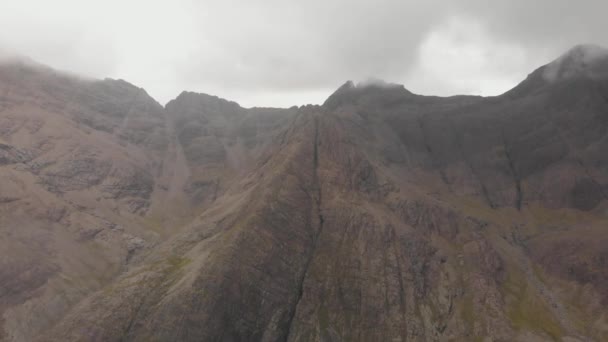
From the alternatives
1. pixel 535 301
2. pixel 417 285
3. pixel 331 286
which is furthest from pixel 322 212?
pixel 535 301

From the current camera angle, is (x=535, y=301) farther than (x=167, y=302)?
Yes

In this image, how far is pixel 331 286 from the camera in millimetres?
156625

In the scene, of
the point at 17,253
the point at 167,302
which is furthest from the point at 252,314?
the point at 17,253

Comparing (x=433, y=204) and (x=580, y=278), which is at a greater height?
(x=433, y=204)

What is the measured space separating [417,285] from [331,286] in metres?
32.9

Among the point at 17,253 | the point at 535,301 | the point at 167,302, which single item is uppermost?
the point at 17,253

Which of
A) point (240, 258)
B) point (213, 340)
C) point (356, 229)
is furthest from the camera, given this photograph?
point (356, 229)

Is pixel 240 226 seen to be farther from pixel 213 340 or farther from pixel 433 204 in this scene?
pixel 433 204

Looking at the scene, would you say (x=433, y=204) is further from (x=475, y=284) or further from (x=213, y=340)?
(x=213, y=340)

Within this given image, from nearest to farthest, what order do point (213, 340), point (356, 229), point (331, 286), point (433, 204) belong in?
1. point (213, 340)
2. point (331, 286)
3. point (356, 229)
4. point (433, 204)

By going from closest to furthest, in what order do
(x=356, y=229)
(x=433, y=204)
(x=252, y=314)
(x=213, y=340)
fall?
(x=213, y=340) → (x=252, y=314) → (x=356, y=229) → (x=433, y=204)

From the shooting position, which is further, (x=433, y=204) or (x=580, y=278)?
(x=433, y=204)

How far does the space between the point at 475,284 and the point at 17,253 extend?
165 m

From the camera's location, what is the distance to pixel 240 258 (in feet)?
475
